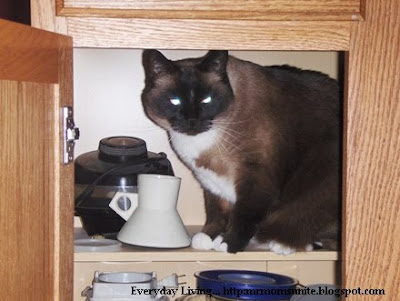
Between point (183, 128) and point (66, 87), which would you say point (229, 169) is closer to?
point (183, 128)

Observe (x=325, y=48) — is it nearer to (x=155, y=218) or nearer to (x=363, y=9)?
(x=363, y=9)

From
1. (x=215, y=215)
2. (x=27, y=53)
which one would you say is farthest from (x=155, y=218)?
(x=27, y=53)

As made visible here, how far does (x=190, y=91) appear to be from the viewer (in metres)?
1.30

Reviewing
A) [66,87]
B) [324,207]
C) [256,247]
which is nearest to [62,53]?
[66,87]

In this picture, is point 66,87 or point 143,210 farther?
point 143,210

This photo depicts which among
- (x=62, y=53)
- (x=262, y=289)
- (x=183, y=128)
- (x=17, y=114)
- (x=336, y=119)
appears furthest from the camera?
(x=336, y=119)

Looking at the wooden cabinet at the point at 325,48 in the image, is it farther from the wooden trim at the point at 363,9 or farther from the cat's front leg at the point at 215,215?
the cat's front leg at the point at 215,215

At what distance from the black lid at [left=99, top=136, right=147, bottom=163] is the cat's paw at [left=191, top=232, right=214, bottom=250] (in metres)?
0.23

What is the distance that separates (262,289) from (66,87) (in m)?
0.54

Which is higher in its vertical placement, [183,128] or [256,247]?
[183,128]

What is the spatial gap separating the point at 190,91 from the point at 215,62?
0.25 ft

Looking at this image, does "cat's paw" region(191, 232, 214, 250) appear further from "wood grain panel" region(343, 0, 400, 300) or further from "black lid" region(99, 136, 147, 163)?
"wood grain panel" region(343, 0, 400, 300)

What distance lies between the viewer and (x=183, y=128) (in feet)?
4.19

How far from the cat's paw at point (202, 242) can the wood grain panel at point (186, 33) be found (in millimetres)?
475
